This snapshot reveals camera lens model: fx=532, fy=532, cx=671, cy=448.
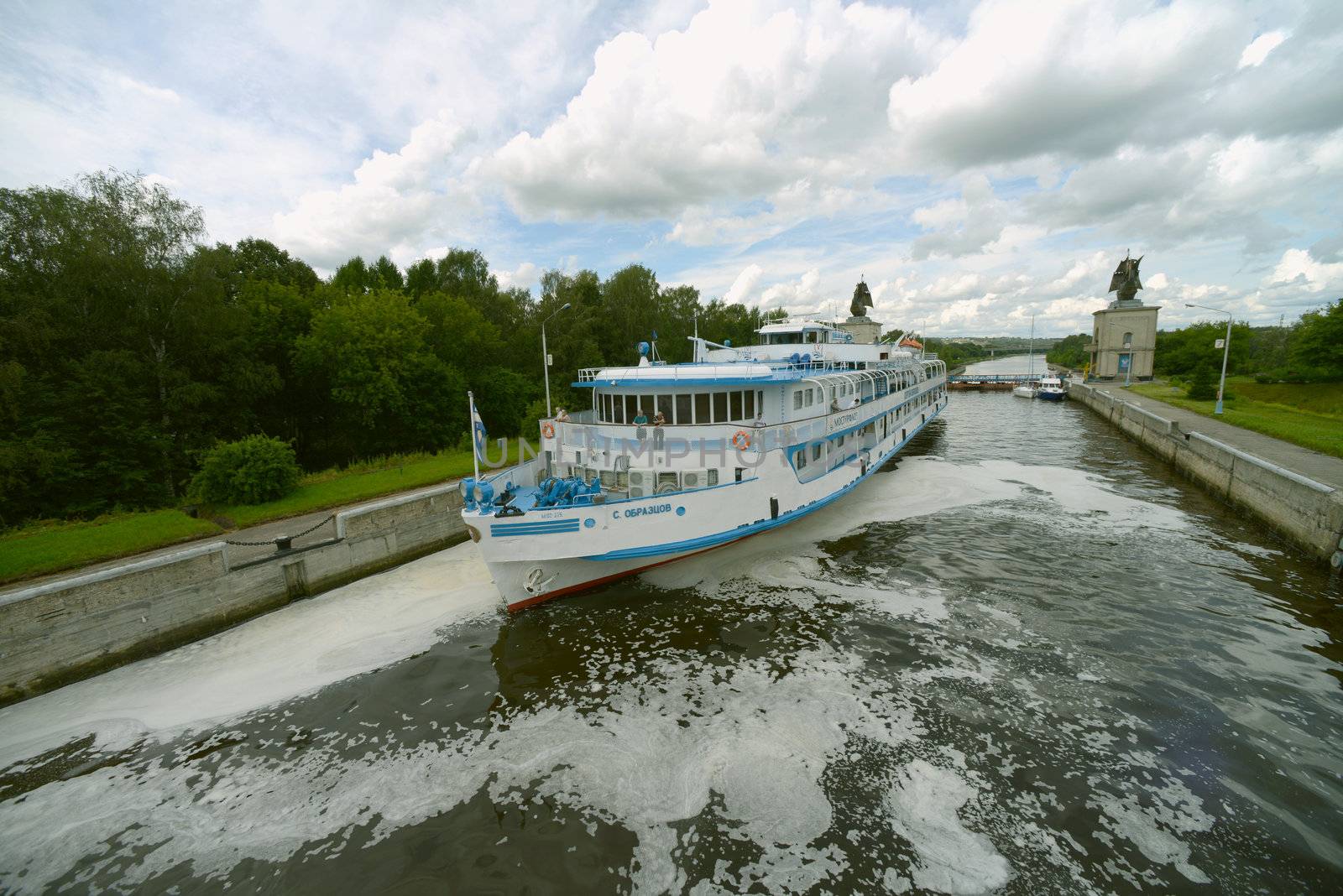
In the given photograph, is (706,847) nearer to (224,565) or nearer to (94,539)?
(224,565)

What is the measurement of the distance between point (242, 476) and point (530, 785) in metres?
18.2

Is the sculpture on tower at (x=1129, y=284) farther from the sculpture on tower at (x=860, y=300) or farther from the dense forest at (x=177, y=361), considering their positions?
the dense forest at (x=177, y=361)

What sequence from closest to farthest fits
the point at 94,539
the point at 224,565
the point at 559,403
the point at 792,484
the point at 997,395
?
the point at 224,565
the point at 94,539
the point at 792,484
the point at 559,403
the point at 997,395

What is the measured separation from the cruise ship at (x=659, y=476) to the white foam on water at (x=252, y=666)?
271 cm

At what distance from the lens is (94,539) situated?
15.6 metres

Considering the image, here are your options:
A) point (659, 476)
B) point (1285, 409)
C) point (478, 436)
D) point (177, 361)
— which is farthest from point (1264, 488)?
point (177, 361)

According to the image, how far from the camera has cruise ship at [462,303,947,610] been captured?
1348 centimetres

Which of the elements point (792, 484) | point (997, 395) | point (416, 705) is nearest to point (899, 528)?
point (792, 484)

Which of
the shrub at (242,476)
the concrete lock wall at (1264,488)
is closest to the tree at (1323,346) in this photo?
the concrete lock wall at (1264,488)

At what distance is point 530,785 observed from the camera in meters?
8.59

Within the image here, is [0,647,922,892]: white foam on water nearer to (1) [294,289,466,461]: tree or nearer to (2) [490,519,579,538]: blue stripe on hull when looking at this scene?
(2) [490,519,579,538]: blue stripe on hull

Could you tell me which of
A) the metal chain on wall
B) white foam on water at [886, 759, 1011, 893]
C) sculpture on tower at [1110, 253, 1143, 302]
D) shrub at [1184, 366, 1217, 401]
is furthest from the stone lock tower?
the metal chain on wall

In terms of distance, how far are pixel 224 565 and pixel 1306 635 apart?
2636 cm

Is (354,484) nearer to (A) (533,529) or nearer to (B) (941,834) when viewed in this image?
(A) (533,529)
